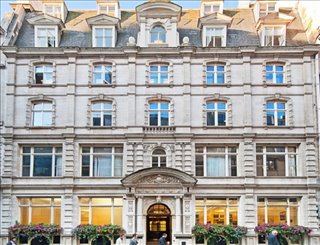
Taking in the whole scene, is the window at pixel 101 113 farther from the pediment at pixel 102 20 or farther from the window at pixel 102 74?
the pediment at pixel 102 20

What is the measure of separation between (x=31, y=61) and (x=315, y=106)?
19419 mm

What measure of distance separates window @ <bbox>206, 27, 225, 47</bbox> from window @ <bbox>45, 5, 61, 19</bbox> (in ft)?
37.3

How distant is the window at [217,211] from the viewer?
3672 centimetres

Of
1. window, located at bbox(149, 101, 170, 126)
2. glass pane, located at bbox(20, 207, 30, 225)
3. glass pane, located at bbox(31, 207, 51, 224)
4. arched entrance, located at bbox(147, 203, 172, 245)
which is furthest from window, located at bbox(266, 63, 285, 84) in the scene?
glass pane, located at bbox(20, 207, 30, 225)

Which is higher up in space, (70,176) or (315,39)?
(315,39)

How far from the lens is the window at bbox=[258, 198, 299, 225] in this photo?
36.8m

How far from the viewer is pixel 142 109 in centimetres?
3772

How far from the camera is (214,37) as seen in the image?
1548 inches

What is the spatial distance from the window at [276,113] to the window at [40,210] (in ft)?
49.4

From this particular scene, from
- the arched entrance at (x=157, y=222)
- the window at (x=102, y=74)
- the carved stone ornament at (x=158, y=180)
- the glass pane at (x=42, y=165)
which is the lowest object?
the arched entrance at (x=157, y=222)

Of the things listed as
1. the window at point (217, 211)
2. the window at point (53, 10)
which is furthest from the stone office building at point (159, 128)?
the window at point (53, 10)

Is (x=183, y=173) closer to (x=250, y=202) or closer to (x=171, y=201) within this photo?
(x=171, y=201)

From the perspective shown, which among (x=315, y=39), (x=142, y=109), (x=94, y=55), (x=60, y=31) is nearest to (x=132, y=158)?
(x=142, y=109)

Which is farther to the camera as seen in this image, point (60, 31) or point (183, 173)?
point (60, 31)
